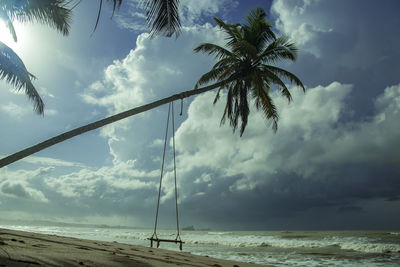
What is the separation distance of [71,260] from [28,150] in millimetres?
1474

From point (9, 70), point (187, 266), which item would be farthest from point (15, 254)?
point (9, 70)

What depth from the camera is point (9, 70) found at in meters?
8.09

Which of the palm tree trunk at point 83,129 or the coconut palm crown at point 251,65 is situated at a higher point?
the coconut palm crown at point 251,65

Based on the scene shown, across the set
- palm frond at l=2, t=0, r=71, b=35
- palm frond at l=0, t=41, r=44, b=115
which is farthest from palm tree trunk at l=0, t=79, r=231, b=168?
palm frond at l=0, t=41, r=44, b=115

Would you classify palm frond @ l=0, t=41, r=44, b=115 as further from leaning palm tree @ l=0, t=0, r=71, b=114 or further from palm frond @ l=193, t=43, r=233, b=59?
palm frond @ l=193, t=43, r=233, b=59

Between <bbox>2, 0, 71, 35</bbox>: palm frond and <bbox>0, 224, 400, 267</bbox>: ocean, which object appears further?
<bbox>0, 224, 400, 267</bbox>: ocean

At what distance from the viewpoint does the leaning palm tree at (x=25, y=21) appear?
626cm

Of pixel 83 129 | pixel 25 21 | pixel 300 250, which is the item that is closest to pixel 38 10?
pixel 25 21

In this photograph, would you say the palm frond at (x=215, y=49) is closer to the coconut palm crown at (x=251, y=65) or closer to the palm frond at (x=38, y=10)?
the coconut palm crown at (x=251, y=65)

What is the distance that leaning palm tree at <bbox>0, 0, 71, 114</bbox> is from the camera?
6255 mm

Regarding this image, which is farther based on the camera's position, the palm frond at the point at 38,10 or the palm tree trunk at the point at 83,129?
the palm frond at the point at 38,10

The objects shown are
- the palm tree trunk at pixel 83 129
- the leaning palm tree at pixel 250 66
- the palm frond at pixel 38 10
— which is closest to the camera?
the palm tree trunk at pixel 83 129

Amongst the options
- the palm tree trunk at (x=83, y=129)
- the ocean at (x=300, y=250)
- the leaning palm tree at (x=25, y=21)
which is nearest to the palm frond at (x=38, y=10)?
the leaning palm tree at (x=25, y=21)

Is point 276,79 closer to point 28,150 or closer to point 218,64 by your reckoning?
point 218,64
